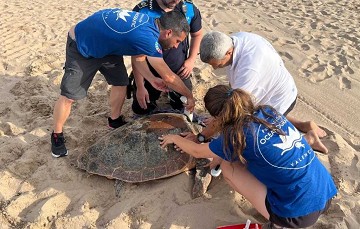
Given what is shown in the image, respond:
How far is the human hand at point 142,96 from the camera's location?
3.59m

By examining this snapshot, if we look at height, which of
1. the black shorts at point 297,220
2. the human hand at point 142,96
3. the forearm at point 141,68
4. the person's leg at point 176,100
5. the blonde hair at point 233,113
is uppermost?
the blonde hair at point 233,113

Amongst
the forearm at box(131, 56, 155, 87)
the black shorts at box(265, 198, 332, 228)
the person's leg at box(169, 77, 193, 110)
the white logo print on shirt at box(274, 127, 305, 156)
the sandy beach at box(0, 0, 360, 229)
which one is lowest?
the sandy beach at box(0, 0, 360, 229)

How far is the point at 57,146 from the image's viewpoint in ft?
10.9

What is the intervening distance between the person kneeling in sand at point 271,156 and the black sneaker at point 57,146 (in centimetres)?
151

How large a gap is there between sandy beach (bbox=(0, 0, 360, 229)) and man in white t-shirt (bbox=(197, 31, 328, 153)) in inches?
25.6

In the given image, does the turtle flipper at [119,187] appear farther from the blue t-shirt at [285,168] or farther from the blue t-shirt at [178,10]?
the blue t-shirt at [178,10]

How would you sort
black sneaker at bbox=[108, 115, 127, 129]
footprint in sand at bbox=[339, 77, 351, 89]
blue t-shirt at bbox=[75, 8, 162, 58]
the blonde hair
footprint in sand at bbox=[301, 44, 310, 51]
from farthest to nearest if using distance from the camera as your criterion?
footprint in sand at bbox=[301, 44, 310, 51]
footprint in sand at bbox=[339, 77, 351, 89]
black sneaker at bbox=[108, 115, 127, 129]
blue t-shirt at bbox=[75, 8, 162, 58]
the blonde hair

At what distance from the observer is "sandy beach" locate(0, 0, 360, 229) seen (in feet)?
9.15

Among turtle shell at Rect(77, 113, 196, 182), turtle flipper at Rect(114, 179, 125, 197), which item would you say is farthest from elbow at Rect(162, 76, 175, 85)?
turtle flipper at Rect(114, 179, 125, 197)

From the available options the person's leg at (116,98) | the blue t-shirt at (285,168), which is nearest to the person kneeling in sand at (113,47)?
the person's leg at (116,98)

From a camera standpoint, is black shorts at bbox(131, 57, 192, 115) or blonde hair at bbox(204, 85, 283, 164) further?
black shorts at bbox(131, 57, 192, 115)

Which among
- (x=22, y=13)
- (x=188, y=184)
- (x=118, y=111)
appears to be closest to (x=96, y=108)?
(x=118, y=111)

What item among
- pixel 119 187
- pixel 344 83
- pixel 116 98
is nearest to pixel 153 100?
pixel 116 98

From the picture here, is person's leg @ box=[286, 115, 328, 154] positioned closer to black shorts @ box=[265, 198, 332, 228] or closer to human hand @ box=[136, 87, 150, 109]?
black shorts @ box=[265, 198, 332, 228]
